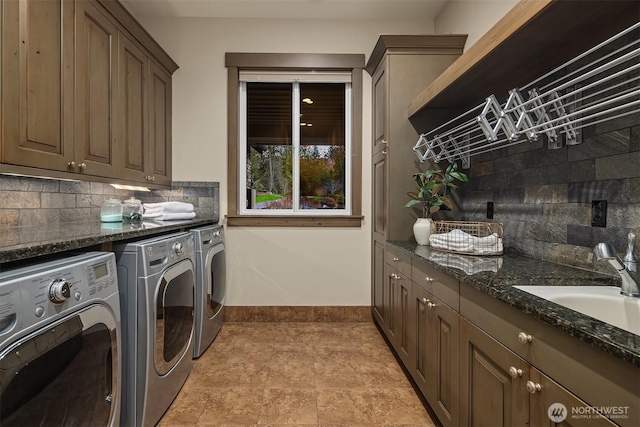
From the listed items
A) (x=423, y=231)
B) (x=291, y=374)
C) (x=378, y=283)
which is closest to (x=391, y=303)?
(x=378, y=283)

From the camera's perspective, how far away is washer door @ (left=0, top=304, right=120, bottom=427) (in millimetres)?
846

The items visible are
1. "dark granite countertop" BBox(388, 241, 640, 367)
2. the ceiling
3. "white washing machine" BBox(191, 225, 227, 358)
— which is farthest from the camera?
the ceiling

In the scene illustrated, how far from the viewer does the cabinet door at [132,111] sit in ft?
7.30

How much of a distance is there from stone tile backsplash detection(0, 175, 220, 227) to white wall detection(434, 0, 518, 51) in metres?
2.43

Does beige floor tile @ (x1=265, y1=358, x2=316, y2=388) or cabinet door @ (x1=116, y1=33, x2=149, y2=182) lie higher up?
cabinet door @ (x1=116, y1=33, x2=149, y2=182)

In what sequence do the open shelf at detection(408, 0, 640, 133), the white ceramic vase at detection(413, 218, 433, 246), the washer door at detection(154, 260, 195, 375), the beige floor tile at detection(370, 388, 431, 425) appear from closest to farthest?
the open shelf at detection(408, 0, 640, 133) → the washer door at detection(154, 260, 195, 375) → the beige floor tile at detection(370, 388, 431, 425) → the white ceramic vase at detection(413, 218, 433, 246)

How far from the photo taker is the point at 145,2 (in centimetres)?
285

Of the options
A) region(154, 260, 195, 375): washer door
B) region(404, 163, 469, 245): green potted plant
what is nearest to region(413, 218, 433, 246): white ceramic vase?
region(404, 163, 469, 245): green potted plant

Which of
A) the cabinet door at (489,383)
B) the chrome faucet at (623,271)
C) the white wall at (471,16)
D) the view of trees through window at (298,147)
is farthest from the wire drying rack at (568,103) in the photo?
the view of trees through window at (298,147)

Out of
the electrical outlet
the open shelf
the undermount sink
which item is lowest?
the undermount sink

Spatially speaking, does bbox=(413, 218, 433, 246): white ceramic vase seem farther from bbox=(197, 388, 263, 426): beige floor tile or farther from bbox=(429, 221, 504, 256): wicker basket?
bbox=(197, 388, 263, 426): beige floor tile

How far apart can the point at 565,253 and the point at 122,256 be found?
1961 mm

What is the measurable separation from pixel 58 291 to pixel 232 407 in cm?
121

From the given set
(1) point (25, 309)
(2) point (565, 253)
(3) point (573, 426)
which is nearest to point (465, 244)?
(2) point (565, 253)
